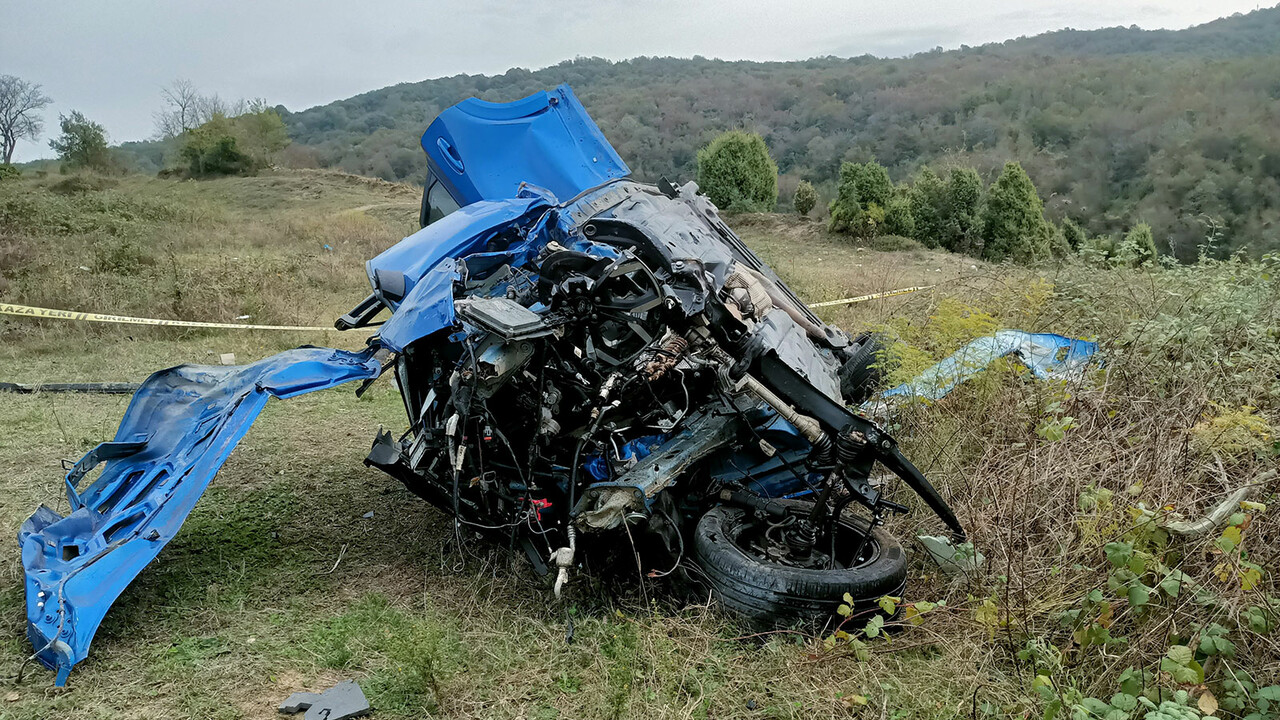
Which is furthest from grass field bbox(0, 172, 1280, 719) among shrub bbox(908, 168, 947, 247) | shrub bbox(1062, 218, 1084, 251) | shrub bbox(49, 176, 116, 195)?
shrub bbox(49, 176, 116, 195)

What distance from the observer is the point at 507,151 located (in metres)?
6.34

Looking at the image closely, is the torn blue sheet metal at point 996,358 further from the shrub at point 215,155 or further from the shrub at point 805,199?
the shrub at point 215,155

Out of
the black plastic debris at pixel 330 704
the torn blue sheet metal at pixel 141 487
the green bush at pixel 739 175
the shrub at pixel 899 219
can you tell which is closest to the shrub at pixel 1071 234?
the shrub at pixel 899 219

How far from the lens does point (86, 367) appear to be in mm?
8539

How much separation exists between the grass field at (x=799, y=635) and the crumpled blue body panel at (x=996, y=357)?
0.13 metres

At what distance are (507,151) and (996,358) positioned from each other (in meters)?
3.78

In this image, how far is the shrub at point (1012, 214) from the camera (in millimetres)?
17219

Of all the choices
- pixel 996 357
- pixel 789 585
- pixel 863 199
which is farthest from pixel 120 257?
pixel 863 199

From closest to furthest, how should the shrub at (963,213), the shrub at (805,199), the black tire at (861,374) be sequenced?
1. the black tire at (861,374)
2. the shrub at (963,213)
3. the shrub at (805,199)

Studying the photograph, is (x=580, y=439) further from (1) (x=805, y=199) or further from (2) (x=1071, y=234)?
(1) (x=805, y=199)

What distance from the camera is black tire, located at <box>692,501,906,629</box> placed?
3.58 m

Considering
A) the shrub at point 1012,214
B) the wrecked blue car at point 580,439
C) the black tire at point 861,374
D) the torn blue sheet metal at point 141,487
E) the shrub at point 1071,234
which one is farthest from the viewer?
the shrub at point 1071,234

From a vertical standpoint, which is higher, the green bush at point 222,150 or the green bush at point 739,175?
the green bush at point 222,150

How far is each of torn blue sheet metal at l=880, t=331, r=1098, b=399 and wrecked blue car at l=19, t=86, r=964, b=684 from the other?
3.58 ft
